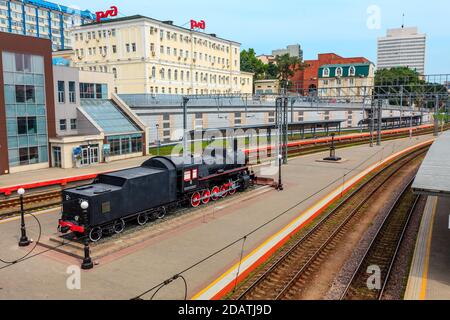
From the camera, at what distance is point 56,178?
97.2 ft

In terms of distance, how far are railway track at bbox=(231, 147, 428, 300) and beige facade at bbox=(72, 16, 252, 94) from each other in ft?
156

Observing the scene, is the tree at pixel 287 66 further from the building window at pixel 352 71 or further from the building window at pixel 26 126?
the building window at pixel 26 126

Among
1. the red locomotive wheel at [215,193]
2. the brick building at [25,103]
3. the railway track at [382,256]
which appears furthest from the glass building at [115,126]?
the railway track at [382,256]

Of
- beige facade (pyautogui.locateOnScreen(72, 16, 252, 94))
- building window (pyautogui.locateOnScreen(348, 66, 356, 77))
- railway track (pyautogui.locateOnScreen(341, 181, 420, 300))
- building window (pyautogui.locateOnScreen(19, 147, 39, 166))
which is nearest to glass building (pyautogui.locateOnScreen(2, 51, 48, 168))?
building window (pyautogui.locateOnScreen(19, 147, 39, 166))

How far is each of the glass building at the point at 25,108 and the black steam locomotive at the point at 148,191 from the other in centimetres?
1878

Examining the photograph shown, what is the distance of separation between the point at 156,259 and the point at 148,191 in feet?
14.4

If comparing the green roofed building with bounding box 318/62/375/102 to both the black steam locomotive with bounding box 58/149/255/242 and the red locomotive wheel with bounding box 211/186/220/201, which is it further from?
the red locomotive wheel with bounding box 211/186/220/201

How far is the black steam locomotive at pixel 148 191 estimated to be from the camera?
15578mm

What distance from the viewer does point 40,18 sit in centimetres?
12119

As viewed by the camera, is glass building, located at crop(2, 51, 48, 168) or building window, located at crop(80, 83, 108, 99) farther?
building window, located at crop(80, 83, 108, 99)

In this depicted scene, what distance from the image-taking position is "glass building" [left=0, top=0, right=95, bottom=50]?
10888cm

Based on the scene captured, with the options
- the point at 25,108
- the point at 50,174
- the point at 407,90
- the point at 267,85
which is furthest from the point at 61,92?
the point at 407,90
